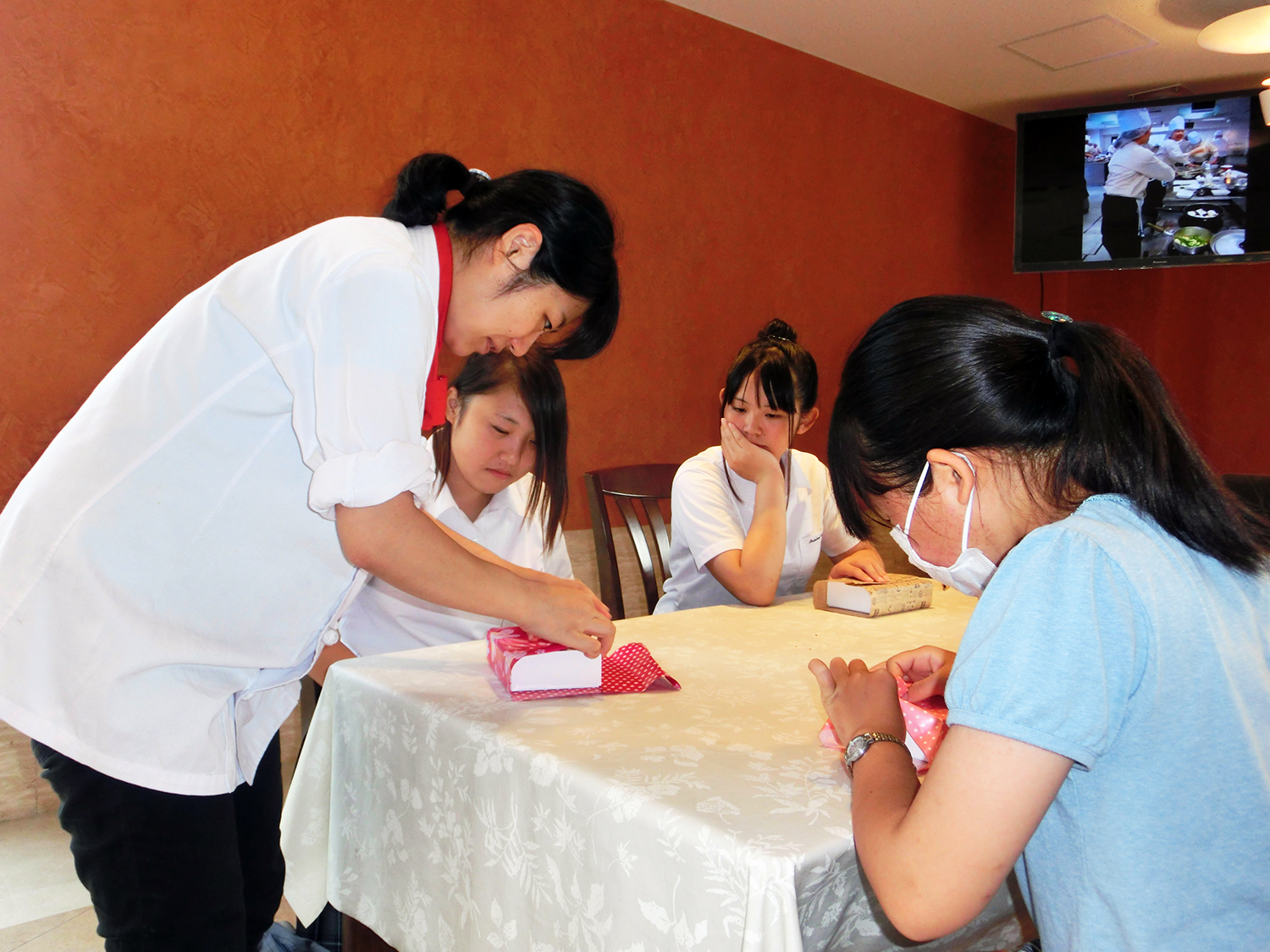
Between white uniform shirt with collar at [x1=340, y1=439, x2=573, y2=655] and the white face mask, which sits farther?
white uniform shirt with collar at [x1=340, y1=439, x2=573, y2=655]

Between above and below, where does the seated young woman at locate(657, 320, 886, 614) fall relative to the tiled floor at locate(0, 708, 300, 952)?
above

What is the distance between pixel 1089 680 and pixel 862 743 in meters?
0.26

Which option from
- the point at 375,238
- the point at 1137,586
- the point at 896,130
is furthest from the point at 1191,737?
the point at 896,130

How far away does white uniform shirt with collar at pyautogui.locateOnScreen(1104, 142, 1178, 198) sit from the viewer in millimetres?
4078

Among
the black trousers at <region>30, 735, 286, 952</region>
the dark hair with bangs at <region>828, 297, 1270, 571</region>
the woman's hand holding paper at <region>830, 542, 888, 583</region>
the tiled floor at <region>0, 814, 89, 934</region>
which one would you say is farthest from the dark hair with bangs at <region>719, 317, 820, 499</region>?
the tiled floor at <region>0, 814, 89, 934</region>

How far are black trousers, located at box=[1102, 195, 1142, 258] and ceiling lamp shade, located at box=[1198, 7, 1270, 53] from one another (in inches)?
28.9

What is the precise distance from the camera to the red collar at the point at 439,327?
1.07 m

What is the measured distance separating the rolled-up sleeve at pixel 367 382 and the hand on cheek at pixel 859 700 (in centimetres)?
47

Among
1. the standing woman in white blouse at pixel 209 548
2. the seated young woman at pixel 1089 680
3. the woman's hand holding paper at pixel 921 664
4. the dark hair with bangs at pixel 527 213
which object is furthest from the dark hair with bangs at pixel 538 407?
the seated young woman at pixel 1089 680

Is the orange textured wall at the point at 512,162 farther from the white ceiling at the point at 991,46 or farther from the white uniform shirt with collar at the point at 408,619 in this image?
the white uniform shirt with collar at the point at 408,619

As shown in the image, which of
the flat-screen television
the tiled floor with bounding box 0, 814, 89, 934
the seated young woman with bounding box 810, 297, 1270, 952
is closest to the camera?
the seated young woman with bounding box 810, 297, 1270, 952

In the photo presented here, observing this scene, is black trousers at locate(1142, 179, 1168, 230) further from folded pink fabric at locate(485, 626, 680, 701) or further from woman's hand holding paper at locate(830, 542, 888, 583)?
folded pink fabric at locate(485, 626, 680, 701)

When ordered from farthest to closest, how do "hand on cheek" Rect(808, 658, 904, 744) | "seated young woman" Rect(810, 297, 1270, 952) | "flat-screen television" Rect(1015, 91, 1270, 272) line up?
1. "flat-screen television" Rect(1015, 91, 1270, 272)
2. "hand on cheek" Rect(808, 658, 904, 744)
3. "seated young woman" Rect(810, 297, 1270, 952)

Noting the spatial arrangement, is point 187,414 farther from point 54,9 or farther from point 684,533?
point 54,9
